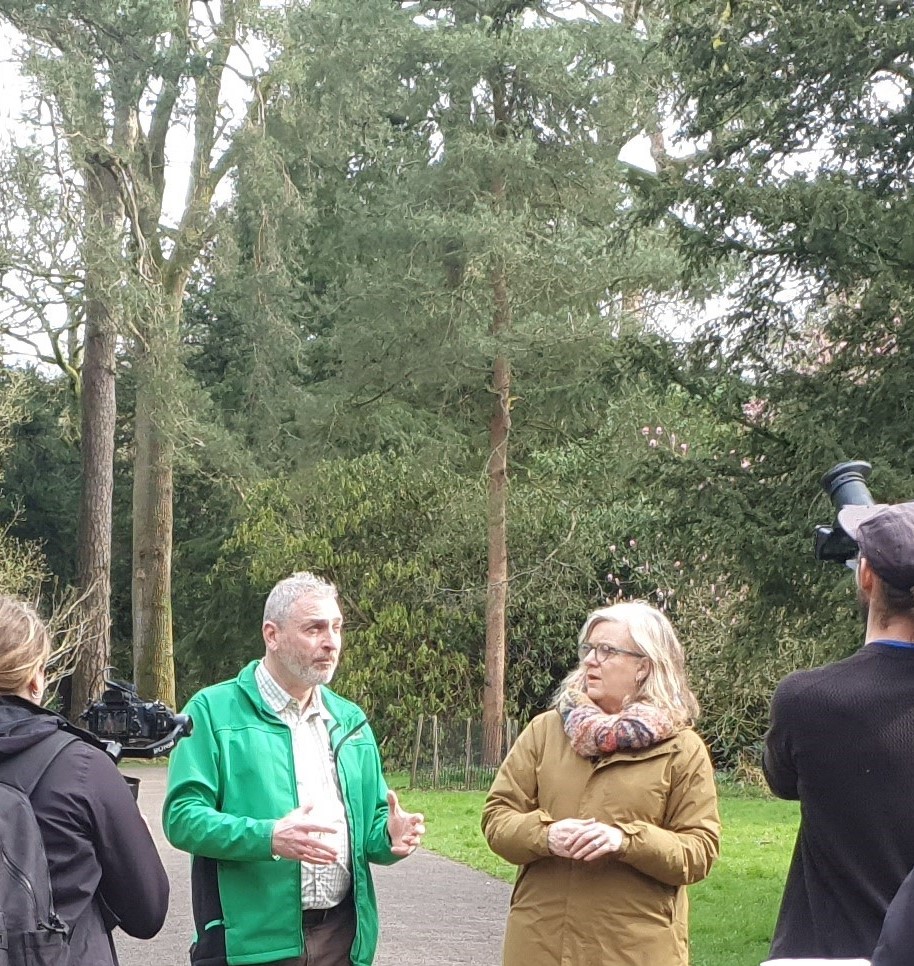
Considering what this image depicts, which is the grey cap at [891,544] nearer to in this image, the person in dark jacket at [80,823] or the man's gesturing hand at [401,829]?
the person in dark jacket at [80,823]

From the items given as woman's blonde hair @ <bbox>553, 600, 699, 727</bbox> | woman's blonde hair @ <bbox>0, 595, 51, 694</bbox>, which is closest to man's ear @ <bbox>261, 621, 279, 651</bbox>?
woman's blonde hair @ <bbox>553, 600, 699, 727</bbox>

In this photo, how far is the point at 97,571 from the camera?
105 ft

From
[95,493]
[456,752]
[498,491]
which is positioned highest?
[95,493]

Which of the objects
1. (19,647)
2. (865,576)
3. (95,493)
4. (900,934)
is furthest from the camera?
(95,493)

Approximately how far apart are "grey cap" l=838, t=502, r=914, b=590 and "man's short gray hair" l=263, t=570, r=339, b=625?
207cm

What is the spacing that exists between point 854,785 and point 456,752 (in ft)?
72.8

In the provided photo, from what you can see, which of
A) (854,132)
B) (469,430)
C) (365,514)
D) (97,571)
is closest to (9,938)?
(854,132)

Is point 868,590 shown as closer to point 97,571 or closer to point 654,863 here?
point 654,863

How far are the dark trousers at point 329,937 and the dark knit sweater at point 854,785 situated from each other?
1679 mm

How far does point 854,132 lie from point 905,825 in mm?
10032

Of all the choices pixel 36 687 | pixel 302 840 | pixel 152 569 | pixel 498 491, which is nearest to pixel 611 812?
pixel 302 840

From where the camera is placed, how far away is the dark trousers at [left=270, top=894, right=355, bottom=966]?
4.33 meters

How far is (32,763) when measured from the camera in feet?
10.9

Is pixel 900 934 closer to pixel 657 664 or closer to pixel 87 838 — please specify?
pixel 87 838
